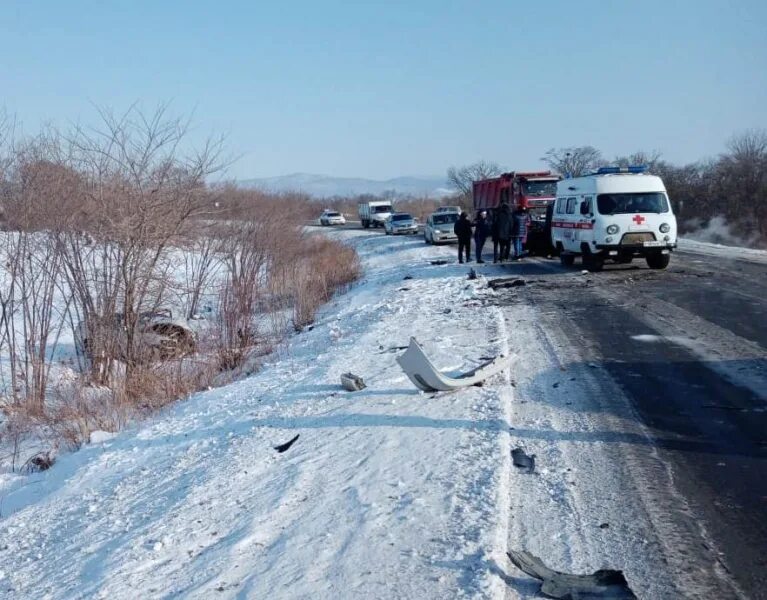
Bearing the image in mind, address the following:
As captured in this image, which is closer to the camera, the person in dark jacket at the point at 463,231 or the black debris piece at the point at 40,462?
the black debris piece at the point at 40,462

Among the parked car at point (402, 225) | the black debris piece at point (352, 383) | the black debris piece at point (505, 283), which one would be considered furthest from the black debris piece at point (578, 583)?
the parked car at point (402, 225)

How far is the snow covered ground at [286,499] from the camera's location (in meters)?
4.56

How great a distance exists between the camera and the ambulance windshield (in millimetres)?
20172

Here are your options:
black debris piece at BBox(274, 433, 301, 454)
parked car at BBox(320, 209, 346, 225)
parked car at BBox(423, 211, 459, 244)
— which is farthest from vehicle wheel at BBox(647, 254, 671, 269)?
parked car at BBox(320, 209, 346, 225)

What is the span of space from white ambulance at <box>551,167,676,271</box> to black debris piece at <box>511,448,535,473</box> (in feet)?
47.9

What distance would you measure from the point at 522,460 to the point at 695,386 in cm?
328

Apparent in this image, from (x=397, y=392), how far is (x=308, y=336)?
23.7 feet

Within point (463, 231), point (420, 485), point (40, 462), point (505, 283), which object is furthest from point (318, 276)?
point (420, 485)

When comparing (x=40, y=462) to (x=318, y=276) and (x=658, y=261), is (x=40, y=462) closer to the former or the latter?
(x=318, y=276)

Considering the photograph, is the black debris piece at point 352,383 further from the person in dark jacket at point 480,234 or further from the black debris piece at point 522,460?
the person in dark jacket at point 480,234

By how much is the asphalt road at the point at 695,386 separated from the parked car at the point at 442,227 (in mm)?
17854

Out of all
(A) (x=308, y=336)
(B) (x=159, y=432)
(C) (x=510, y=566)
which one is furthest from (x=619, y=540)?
(A) (x=308, y=336)

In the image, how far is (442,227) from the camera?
1464 inches

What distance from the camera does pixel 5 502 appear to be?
27.8 feet
